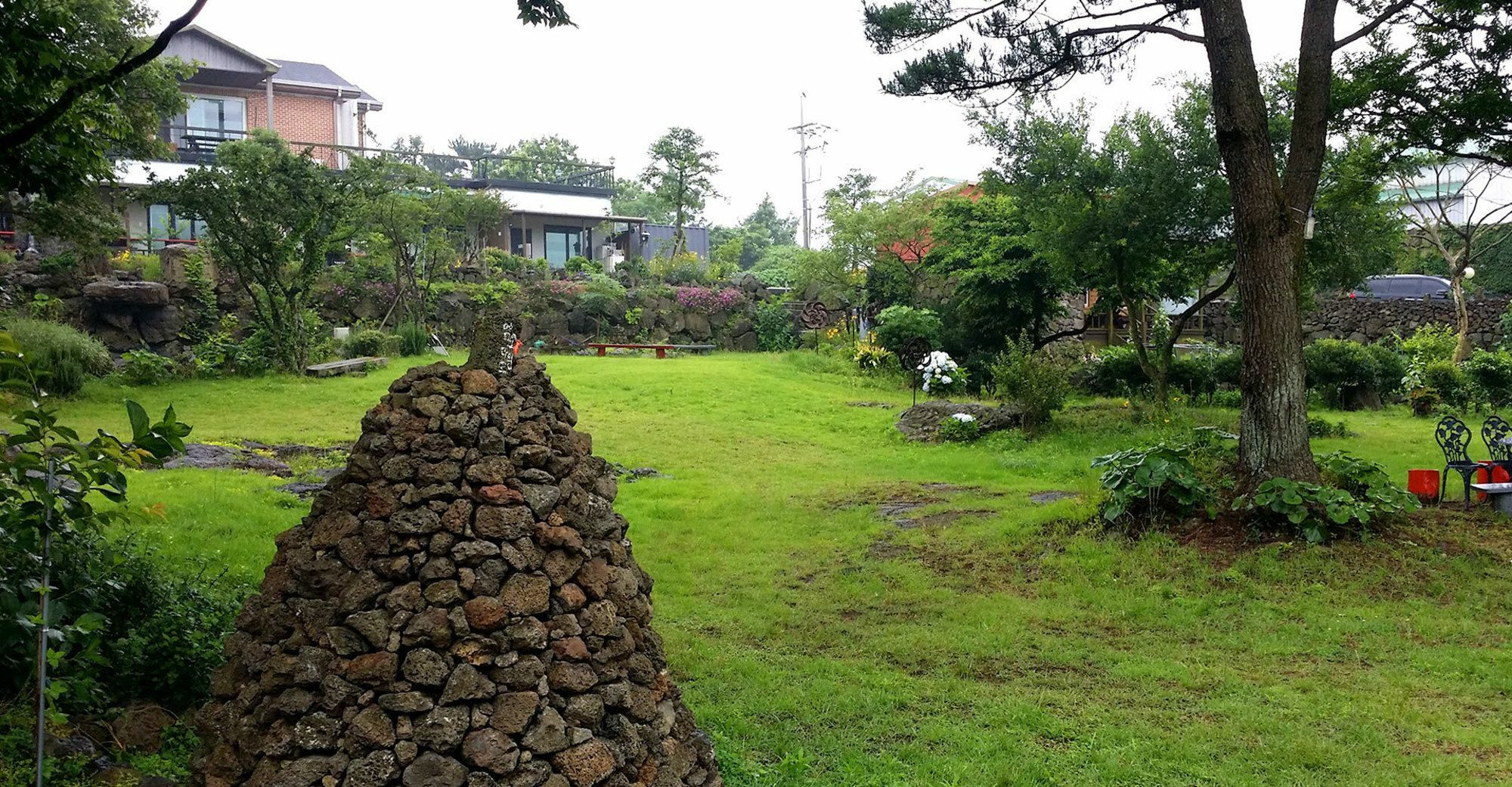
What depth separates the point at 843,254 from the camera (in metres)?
29.1

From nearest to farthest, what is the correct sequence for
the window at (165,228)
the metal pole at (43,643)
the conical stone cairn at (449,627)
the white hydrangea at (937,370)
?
the conical stone cairn at (449,627) → the metal pole at (43,643) → the white hydrangea at (937,370) → the window at (165,228)

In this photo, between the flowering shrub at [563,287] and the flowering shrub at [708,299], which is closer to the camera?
the flowering shrub at [563,287]

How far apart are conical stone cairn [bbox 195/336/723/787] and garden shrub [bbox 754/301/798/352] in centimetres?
2556

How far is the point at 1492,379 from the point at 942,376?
31.4 ft

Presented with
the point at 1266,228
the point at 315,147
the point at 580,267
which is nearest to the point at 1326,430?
the point at 1266,228

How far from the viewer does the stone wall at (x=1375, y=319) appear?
87.6 feet

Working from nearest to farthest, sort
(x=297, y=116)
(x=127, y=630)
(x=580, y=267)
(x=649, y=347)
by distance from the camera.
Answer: (x=127, y=630) → (x=649, y=347) → (x=580, y=267) → (x=297, y=116)

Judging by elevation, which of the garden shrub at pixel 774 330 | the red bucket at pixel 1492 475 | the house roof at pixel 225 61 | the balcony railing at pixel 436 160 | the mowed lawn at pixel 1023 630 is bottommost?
the mowed lawn at pixel 1023 630

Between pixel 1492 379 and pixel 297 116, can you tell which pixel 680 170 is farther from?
pixel 1492 379

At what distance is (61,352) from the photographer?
14820 millimetres

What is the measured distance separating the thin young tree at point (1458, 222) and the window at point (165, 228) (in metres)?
26.8

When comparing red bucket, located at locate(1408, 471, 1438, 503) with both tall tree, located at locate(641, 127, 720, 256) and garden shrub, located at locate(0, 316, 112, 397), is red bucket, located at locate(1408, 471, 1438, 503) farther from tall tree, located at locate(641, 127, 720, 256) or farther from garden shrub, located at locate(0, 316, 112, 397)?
tall tree, located at locate(641, 127, 720, 256)

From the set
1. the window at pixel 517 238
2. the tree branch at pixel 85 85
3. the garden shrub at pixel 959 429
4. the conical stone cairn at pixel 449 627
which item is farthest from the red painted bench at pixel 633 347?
the conical stone cairn at pixel 449 627

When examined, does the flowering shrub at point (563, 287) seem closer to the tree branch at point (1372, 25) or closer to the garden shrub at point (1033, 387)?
the garden shrub at point (1033, 387)
